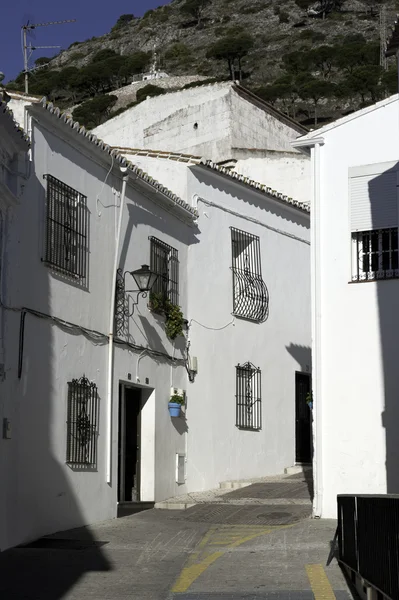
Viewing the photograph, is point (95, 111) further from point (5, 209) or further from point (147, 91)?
point (5, 209)

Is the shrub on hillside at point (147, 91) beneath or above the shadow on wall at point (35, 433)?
Answer: above

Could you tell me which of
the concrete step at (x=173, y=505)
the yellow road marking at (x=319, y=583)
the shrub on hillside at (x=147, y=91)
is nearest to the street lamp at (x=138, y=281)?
the concrete step at (x=173, y=505)

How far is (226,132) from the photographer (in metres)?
27.1

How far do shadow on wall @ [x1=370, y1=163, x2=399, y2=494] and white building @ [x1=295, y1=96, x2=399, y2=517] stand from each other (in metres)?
0.02

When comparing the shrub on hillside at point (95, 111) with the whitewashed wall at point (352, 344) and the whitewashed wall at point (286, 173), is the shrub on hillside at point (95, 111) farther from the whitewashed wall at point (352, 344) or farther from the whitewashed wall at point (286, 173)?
the whitewashed wall at point (352, 344)

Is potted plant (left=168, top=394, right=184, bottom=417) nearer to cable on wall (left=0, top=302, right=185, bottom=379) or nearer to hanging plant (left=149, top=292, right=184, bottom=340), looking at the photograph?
cable on wall (left=0, top=302, right=185, bottom=379)

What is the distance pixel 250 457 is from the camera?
1923 cm

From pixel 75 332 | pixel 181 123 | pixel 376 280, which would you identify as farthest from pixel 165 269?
pixel 181 123

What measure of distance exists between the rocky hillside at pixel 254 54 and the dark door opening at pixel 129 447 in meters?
43.4

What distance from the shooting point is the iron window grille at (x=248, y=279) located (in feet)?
64.4

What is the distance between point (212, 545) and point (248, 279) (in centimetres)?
Result: 863

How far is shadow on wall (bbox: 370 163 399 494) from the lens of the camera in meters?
14.1

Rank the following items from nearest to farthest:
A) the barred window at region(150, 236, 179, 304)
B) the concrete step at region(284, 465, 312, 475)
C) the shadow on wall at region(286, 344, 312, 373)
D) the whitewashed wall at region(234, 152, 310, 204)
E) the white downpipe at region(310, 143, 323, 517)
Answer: the white downpipe at region(310, 143, 323, 517)
the barred window at region(150, 236, 179, 304)
the concrete step at region(284, 465, 312, 475)
the shadow on wall at region(286, 344, 312, 373)
the whitewashed wall at region(234, 152, 310, 204)

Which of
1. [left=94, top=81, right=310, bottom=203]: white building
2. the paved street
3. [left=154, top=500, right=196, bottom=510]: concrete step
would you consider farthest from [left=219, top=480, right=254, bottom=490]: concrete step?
[left=94, top=81, right=310, bottom=203]: white building
